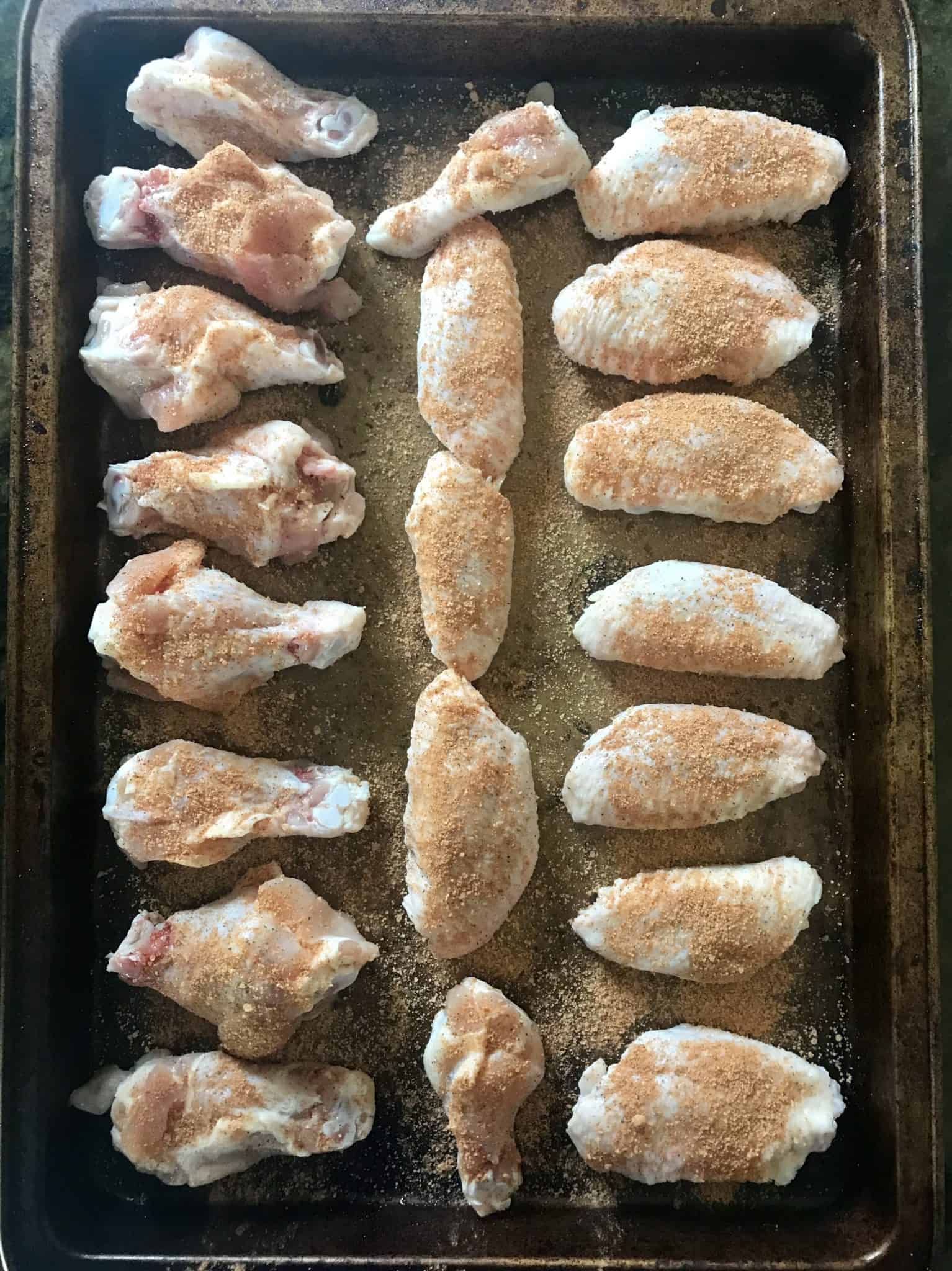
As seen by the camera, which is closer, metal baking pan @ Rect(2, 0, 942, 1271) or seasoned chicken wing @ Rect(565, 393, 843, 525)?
metal baking pan @ Rect(2, 0, 942, 1271)

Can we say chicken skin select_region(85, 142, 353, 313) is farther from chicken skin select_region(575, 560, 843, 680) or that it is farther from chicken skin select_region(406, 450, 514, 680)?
chicken skin select_region(575, 560, 843, 680)

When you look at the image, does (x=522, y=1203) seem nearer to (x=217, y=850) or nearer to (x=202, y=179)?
(x=217, y=850)

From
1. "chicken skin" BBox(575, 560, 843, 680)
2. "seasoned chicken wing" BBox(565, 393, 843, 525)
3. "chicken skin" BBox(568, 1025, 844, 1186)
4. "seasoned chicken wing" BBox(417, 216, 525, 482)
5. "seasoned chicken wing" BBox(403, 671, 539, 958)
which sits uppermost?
"seasoned chicken wing" BBox(417, 216, 525, 482)

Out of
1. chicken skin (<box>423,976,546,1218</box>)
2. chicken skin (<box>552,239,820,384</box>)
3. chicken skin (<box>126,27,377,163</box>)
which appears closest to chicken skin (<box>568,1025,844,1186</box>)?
chicken skin (<box>423,976,546,1218</box>)

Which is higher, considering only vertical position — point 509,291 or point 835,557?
point 509,291

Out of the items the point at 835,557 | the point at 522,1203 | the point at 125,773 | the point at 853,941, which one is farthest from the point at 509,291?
the point at 522,1203

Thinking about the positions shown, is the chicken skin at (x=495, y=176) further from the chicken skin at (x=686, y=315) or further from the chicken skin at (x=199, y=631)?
the chicken skin at (x=199, y=631)
